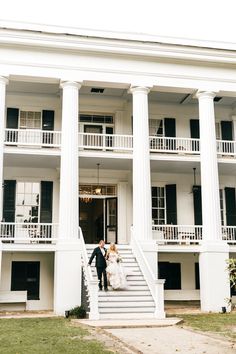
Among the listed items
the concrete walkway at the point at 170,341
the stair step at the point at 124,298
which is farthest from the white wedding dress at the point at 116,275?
the concrete walkway at the point at 170,341

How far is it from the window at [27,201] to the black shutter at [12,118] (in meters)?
2.55

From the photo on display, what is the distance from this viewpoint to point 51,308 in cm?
2112

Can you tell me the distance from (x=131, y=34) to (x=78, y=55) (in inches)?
97.0

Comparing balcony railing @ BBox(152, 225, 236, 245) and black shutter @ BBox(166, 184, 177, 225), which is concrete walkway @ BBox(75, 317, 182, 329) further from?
black shutter @ BBox(166, 184, 177, 225)

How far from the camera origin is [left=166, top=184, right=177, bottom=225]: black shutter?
23.2m

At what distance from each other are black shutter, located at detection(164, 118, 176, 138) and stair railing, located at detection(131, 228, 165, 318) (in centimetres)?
613

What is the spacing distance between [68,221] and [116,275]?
10.7 ft

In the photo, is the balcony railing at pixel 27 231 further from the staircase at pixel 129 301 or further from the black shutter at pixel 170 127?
the black shutter at pixel 170 127

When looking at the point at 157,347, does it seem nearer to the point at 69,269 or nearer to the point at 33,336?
the point at 33,336

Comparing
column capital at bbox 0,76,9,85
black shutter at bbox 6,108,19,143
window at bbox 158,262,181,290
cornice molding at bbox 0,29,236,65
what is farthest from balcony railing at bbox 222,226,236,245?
column capital at bbox 0,76,9,85

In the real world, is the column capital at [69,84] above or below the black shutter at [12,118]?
above

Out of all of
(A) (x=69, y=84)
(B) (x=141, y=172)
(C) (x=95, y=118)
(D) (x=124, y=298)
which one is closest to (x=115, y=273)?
(D) (x=124, y=298)

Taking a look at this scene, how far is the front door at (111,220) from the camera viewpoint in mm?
22969

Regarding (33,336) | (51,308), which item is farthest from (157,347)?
(51,308)
